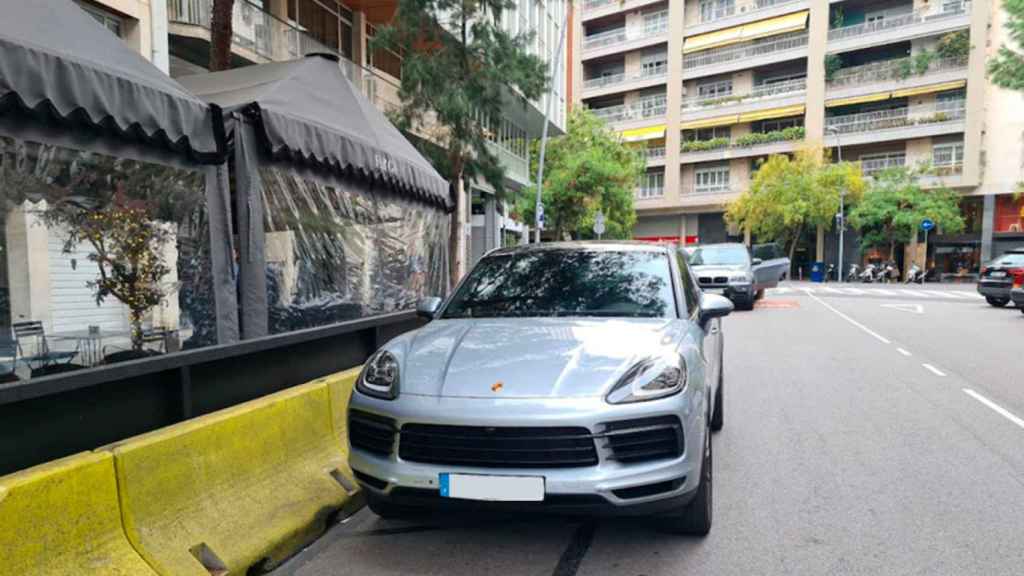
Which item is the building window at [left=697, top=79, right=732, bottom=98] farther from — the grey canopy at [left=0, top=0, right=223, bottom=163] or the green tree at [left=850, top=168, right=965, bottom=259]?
the grey canopy at [left=0, top=0, right=223, bottom=163]

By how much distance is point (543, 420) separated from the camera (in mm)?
2736

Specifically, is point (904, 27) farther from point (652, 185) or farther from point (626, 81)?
point (652, 185)

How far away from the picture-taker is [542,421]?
2.74m

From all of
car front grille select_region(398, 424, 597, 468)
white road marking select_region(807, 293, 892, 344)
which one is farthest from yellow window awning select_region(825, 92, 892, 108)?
car front grille select_region(398, 424, 597, 468)

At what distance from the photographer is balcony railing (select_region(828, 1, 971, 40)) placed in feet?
135

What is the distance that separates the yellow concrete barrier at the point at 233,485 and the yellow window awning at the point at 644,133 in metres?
50.3

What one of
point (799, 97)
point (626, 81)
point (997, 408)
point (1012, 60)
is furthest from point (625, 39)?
point (997, 408)

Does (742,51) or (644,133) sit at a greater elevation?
(742,51)

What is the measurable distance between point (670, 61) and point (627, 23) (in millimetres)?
6272

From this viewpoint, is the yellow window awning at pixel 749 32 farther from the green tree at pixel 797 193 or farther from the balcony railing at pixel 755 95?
the green tree at pixel 797 193

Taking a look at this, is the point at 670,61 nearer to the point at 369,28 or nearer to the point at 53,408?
the point at 369,28

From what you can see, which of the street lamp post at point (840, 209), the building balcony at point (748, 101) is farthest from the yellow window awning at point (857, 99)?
the building balcony at point (748, 101)

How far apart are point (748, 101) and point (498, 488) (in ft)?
166

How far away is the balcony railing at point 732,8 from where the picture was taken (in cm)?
4741
